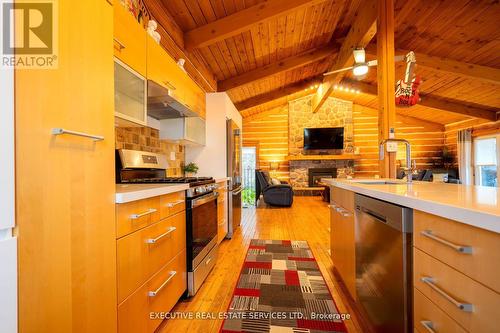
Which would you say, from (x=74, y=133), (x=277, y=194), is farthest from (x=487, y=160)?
(x=74, y=133)

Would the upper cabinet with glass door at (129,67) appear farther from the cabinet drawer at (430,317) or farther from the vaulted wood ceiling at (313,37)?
the cabinet drawer at (430,317)

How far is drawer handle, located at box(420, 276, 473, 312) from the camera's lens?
661 millimetres

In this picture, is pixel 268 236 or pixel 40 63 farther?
pixel 268 236

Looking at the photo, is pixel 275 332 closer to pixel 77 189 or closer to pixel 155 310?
pixel 155 310

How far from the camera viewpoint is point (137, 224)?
1182 mm

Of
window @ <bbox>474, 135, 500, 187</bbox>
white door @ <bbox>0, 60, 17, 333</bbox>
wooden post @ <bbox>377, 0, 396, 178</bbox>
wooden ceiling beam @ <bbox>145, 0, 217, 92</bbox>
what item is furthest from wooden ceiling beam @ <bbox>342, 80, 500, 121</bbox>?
white door @ <bbox>0, 60, 17, 333</bbox>

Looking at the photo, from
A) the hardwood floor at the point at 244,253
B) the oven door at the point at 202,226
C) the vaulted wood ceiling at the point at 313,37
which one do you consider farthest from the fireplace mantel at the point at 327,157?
the oven door at the point at 202,226

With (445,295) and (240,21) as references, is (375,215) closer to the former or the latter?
(445,295)

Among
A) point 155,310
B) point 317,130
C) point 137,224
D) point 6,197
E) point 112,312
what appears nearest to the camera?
point 6,197

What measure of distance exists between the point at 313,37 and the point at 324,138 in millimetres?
4158

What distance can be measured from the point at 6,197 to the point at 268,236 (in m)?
3.15

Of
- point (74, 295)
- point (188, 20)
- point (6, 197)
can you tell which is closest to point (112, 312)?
point (74, 295)

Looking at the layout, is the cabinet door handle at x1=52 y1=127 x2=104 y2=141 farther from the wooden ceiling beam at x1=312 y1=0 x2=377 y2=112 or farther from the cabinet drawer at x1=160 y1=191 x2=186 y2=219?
the wooden ceiling beam at x1=312 y1=0 x2=377 y2=112

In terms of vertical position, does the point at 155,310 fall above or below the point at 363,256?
below
